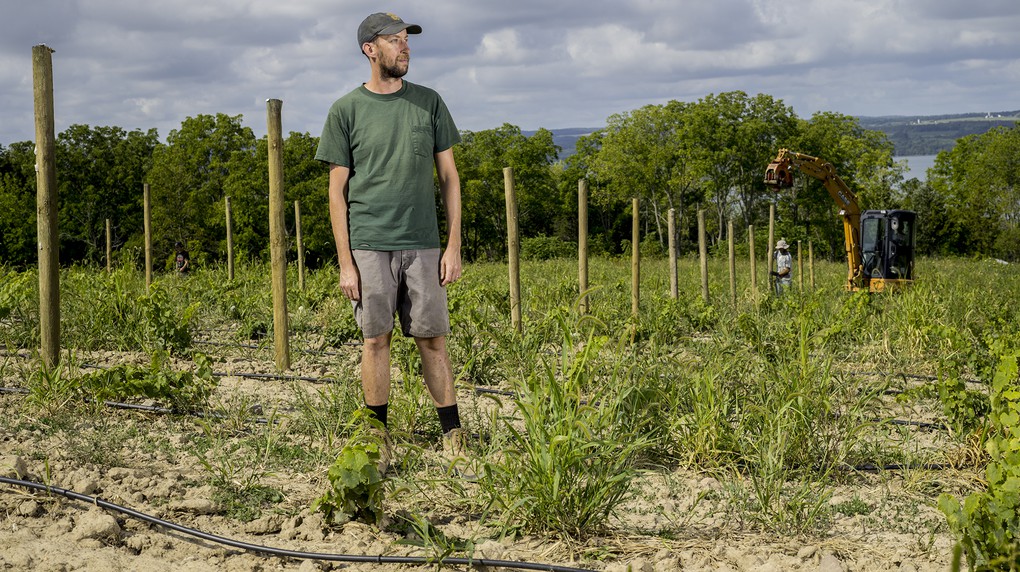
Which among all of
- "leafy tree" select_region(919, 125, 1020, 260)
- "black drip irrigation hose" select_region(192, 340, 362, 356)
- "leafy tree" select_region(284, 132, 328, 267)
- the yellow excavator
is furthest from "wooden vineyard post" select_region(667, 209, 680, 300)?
"leafy tree" select_region(919, 125, 1020, 260)

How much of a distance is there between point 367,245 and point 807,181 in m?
53.8

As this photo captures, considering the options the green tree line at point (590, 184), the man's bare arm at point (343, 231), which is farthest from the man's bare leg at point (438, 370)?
the green tree line at point (590, 184)

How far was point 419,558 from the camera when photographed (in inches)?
126

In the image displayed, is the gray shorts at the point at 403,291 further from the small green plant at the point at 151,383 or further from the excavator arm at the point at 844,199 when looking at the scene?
the excavator arm at the point at 844,199

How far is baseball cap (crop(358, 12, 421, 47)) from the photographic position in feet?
13.7

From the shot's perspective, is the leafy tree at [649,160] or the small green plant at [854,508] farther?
the leafy tree at [649,160]

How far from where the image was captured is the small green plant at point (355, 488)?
341 cm

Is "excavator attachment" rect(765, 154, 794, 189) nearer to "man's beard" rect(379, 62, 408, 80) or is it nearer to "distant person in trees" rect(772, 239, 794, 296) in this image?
"distant person in trees" rect(772, 239, 794, 296)

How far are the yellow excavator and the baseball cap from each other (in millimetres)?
12766

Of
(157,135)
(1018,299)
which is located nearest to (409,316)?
(1018,299)

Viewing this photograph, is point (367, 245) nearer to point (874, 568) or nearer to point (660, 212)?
point (874, 568)

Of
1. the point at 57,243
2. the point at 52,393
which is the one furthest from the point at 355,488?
the point at 57,243

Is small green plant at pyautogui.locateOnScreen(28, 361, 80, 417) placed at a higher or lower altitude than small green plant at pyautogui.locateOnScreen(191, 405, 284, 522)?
higher

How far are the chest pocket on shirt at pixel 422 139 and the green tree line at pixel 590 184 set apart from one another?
37.0m
